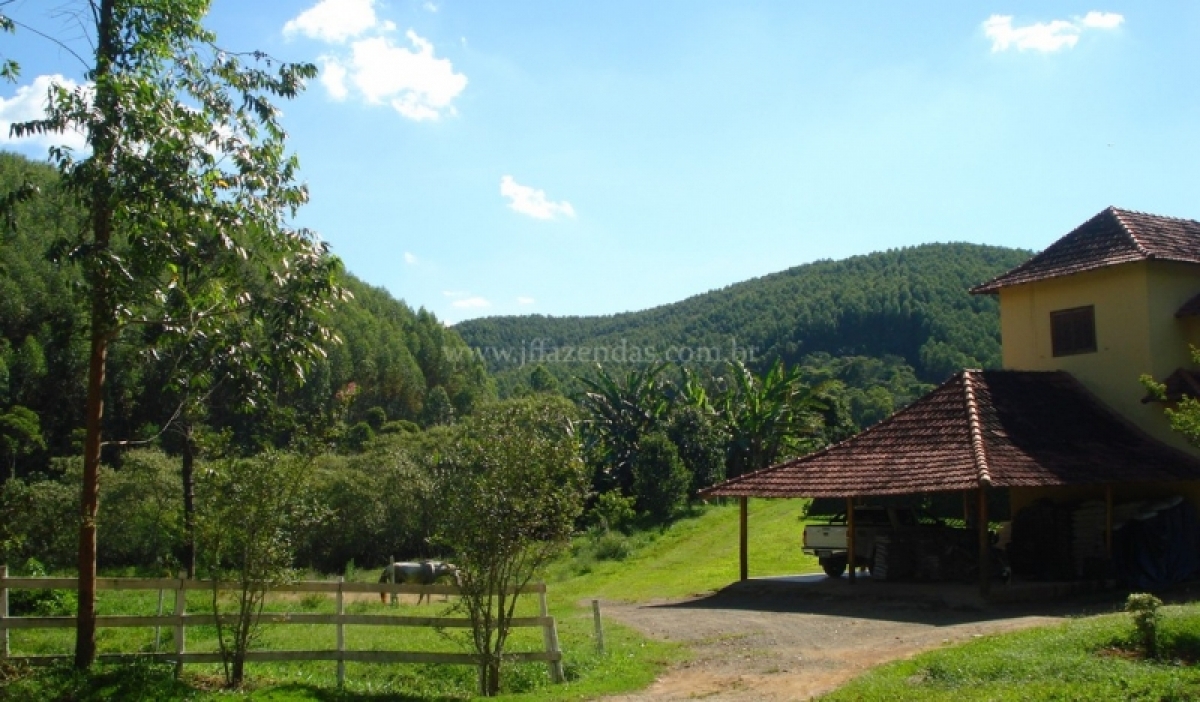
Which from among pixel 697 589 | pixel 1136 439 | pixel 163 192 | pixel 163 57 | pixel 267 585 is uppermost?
pixel 163 57

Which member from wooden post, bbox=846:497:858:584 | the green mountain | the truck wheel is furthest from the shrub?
the green mountain

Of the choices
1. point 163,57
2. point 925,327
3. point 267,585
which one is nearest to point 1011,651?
point 267,585

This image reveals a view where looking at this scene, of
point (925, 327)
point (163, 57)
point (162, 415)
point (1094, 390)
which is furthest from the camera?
point (925, 327)

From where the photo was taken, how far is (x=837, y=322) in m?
71.1

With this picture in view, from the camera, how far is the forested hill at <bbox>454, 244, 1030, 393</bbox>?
6238 cm

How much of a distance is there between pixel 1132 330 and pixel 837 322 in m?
51.3

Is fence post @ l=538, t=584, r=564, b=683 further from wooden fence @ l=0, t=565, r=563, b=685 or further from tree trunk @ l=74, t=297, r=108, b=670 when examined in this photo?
tree trunk @ l=74, t=297, r=108, b=670

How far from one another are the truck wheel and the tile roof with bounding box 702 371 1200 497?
8.54 feet

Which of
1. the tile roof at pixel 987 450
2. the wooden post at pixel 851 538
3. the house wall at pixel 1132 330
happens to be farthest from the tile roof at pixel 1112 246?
the wooden post at pixel 851 538

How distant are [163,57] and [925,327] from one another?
59.6 meters

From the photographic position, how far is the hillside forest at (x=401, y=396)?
11680mm

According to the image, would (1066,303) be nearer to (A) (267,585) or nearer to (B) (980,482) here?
(B) (980,482)

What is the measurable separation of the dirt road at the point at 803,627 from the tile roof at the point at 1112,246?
282 inches

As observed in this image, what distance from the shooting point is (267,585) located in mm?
11242
